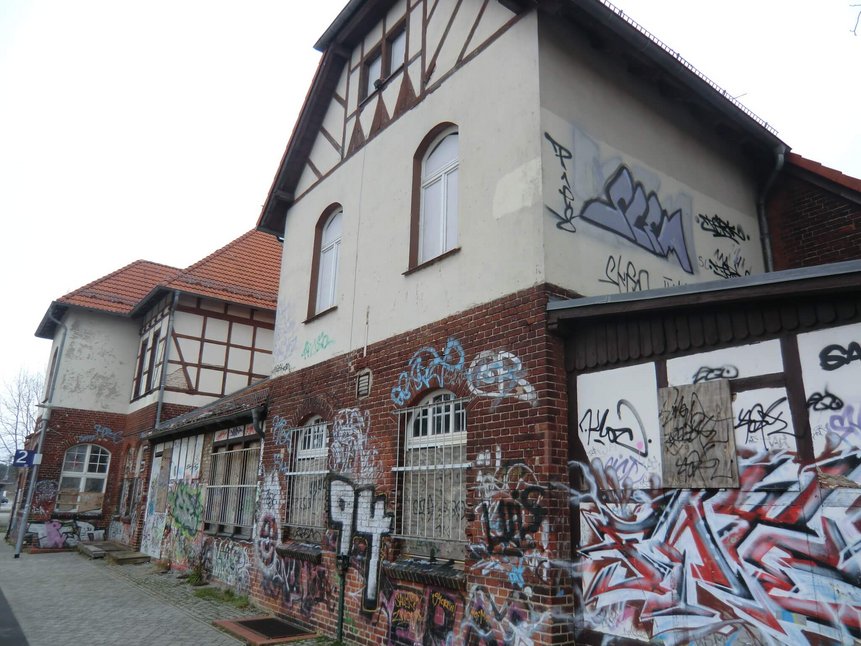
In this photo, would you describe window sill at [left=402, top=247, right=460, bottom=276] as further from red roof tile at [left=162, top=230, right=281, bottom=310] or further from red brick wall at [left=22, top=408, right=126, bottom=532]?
red brick wall at [left=22, top=408, right=126, bottom=532]

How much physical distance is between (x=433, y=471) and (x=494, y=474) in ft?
3.78

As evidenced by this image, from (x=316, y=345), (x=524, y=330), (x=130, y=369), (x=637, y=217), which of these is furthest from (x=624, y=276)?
(x=130, y=369)

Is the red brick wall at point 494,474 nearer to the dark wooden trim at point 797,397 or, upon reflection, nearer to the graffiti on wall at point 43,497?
the dark wooden trim at point 797,397

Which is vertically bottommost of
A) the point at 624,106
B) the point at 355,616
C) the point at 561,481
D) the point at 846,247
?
the point at 355,616

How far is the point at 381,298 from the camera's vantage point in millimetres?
8969

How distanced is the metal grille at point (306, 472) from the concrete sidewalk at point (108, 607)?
5.94 ft

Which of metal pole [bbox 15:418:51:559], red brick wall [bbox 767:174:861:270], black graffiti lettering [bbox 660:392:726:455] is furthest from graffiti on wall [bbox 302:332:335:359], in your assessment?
metal pole [bbox 15:418:51:559]

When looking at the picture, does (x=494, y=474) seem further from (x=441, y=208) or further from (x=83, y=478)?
(x=83, y=478)

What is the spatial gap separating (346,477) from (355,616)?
5.59ft

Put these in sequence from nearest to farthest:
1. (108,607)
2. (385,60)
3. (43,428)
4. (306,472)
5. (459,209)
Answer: (459,209) < (306,472) < (385,60) < (108,607) < (43,428)

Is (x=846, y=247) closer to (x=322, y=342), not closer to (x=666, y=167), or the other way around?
(x=666, y=167)

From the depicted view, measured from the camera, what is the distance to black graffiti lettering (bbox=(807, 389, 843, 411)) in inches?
179

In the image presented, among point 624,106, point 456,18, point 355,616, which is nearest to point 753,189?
point 624,106

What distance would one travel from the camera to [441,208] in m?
8.44
